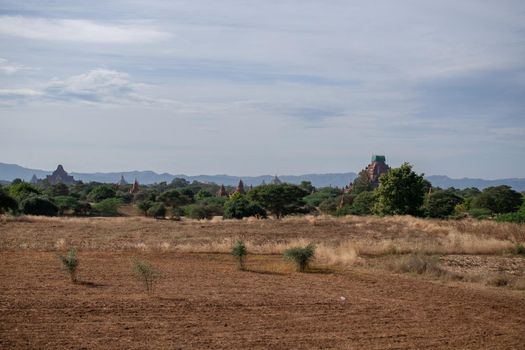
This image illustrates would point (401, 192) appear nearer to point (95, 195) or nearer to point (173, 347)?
point (173, 347)

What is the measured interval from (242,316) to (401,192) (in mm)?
37074

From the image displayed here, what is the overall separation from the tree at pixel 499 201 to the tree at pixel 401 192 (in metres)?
23.4

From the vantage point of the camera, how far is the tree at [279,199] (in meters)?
64.4

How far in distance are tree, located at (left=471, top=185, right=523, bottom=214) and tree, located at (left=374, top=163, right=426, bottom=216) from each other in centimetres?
2337

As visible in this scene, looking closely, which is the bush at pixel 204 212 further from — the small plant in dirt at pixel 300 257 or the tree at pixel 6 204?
the small plant in dirt at pixel 300 257

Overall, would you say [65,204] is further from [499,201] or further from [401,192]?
[499,201]

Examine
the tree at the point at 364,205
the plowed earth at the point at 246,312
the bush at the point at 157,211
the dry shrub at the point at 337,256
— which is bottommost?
the plowed earth at the point at 246,312

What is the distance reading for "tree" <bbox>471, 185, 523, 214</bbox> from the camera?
2687 inches

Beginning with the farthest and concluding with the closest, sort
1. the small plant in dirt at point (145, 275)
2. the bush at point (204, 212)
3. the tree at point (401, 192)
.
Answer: the bush at point (204, 212), the tree at point (401, 192), the small plant in dirt at point (145, 275)

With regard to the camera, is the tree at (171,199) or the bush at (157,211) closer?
the bush at (157,211)

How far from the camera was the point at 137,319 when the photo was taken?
11.2 meters

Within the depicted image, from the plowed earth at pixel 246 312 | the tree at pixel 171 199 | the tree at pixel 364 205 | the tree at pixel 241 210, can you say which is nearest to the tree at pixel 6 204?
the tree at pixel 241 210

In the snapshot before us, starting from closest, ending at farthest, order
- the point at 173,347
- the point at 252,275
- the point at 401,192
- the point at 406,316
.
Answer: the point at 173,347, the point at 406,316, the point at 252,275, the point at 401,192

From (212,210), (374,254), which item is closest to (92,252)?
(374,254)
